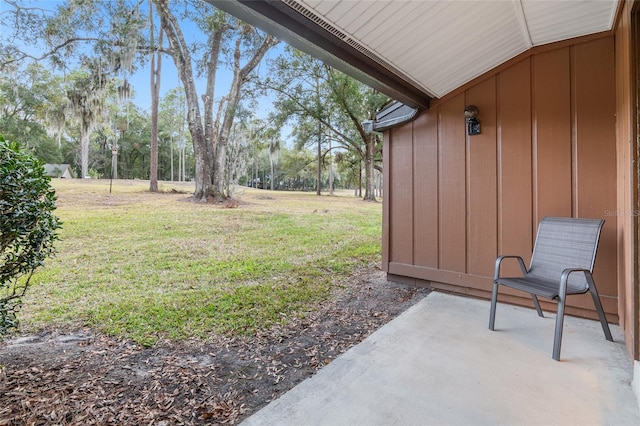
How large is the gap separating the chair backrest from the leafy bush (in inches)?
129

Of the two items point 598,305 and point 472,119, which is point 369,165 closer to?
point 472,119

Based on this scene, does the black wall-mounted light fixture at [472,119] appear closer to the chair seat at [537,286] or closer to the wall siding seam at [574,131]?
the wall siding seam at [574,131]

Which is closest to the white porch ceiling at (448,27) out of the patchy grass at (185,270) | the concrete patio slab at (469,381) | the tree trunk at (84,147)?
the concrete patio slab at (469,381)

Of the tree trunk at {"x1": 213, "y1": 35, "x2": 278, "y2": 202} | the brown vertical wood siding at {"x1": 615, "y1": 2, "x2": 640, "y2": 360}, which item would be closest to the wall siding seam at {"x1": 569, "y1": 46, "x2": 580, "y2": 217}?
the brown vertical wood siding at {"x1": 615, "y1": 2, "x2": 640, "y2": 360}

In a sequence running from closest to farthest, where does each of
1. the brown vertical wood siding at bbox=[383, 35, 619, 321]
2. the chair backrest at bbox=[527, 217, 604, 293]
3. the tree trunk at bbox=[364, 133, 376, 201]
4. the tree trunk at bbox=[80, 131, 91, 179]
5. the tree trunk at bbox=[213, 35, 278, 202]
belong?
1. the chair backrest at bbox=[527, 217, 604, 293]
2. the brown vertical wood siding at bbox=[383, 35, 619, 321]
3. the tree trunk at bbox=[213, 35, 278, 202]
4. the tree trunk at bbox=[80, 131, 91, 179]
5. the tree trunk at bbox=[364, 133, 376, 201]

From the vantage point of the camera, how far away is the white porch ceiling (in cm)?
179

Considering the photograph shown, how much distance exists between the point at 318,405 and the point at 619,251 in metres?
2.50

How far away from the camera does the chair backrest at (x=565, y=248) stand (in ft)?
7.15

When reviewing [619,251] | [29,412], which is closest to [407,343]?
[619,251]

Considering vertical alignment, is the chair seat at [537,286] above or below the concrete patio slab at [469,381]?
above

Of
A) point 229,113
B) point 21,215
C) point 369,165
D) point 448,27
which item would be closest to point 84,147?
point 229,113

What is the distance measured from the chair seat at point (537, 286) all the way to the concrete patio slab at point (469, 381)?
15.3 inches

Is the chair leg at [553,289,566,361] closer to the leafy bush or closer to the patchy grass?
the patchy grass

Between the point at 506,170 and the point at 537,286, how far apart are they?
1.23m
